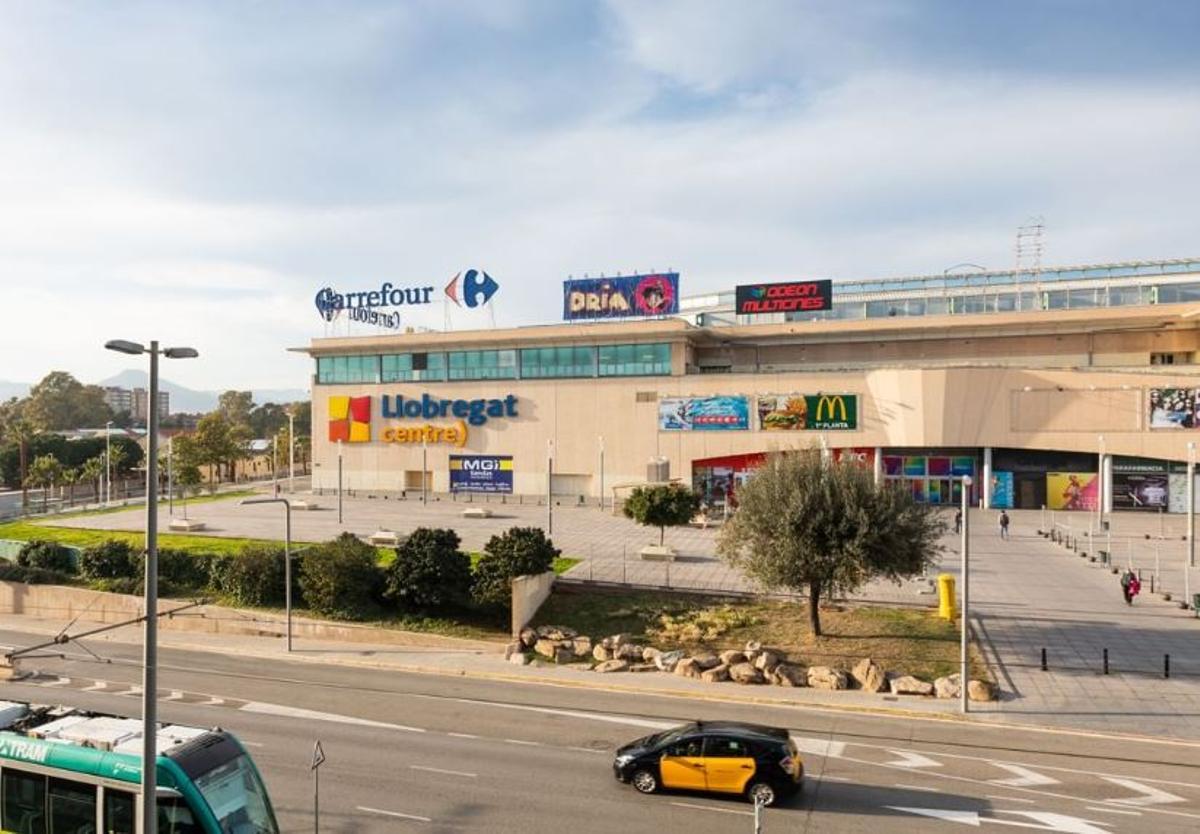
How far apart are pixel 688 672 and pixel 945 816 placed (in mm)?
12492

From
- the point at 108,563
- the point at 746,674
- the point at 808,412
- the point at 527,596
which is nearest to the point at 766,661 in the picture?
the point at 746,674

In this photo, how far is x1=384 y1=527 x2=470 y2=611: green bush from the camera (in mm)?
36344

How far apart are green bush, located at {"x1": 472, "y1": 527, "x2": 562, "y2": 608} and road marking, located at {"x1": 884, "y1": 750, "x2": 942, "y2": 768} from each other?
59.2 feet

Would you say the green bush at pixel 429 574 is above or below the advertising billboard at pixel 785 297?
below

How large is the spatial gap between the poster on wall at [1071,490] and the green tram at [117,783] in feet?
210

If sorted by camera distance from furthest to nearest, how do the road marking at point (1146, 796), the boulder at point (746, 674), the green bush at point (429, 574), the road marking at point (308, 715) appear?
the green bush at point (429, 574), the boulder at point (746, 674), the road marking at point (308, 715), the road marking at point (1146, 796)

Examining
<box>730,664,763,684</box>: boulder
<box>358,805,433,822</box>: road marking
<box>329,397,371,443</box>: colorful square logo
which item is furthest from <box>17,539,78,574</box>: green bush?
<box>730,664,763,684</box>: boulder

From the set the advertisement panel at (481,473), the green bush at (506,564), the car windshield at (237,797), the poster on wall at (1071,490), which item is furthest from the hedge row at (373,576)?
the poster on wall at (1071,490)

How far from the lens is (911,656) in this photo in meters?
29.6

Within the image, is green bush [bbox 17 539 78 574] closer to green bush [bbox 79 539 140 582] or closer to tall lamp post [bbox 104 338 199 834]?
green bush [bbox 79 539 140 582]

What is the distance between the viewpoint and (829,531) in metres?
29.3

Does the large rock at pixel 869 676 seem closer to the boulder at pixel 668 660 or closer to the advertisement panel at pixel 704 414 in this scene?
the boulder at pixel 668 660

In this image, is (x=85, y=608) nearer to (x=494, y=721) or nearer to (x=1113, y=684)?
(x=494, y=721)

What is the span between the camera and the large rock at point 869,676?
2730 cm
